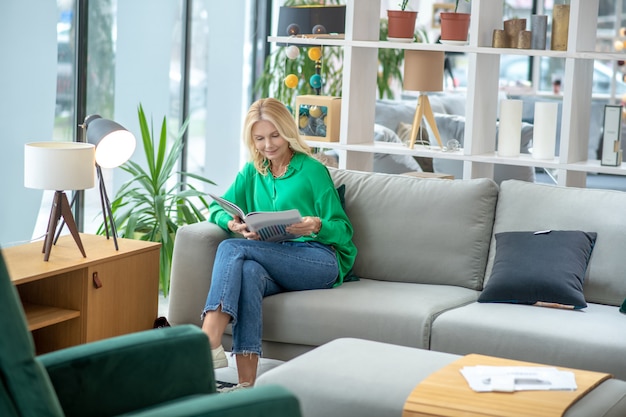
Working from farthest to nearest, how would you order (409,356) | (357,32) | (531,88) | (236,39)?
(531,88), (236,39), (357,32), (409,356)

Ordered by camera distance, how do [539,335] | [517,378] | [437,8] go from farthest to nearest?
[437,8] → [539,335] → [517,378]

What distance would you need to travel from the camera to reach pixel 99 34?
17.7 ft

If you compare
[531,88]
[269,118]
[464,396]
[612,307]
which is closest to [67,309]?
[269,118]

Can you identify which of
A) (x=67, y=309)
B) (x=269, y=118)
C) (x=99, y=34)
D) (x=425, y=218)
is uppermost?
(x=99, y=34)

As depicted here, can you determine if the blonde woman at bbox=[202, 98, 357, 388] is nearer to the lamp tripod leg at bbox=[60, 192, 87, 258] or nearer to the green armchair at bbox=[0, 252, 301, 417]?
the lamp tripod leg at bbox=[60, 192, 87, 258]

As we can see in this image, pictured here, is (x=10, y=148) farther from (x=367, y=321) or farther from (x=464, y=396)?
(x=464, y=396)

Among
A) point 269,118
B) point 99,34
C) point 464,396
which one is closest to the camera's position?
point 464,396

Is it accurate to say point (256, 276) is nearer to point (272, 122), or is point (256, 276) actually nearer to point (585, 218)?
point (272, 122)

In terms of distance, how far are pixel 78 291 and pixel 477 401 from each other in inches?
68.7

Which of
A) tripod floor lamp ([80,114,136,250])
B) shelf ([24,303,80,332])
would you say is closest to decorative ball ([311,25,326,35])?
tripod floor lamp ([80,114,136,250])

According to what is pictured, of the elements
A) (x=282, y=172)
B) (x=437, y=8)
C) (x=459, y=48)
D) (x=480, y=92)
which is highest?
(x=437, y=8)

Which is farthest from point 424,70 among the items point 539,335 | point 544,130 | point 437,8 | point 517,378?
point 437,8

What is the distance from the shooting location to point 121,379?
242 cm

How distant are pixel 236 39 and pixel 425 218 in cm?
335
